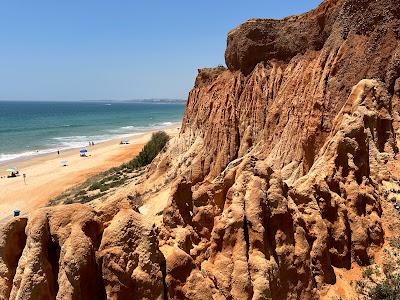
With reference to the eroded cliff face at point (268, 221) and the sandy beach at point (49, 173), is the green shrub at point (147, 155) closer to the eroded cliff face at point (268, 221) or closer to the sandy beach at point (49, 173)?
the sandy beach at point (49, 173)

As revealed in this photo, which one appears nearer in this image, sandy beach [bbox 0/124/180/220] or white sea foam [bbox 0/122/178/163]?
sandy beach [bbox 0/124/180/220]

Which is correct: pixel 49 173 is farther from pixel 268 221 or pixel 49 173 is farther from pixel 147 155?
pixel 268 221

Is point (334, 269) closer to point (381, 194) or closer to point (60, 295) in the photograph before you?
point (381, 194)

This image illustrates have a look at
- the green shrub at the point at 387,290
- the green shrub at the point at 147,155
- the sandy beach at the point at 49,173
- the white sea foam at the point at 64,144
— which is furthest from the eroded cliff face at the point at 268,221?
the white sea foam at the point at 64,144

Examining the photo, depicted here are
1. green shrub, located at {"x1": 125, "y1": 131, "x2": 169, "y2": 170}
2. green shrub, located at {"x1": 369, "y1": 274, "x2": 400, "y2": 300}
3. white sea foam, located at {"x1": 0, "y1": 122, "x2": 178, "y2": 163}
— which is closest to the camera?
green shrub, located at {"x1": 369, "y1": 274, "x2": 400, "y2": 300}

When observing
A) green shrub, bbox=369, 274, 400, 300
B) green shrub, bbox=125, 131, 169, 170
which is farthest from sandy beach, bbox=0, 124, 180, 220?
green shrub, bbox=369, 274, 400, 300

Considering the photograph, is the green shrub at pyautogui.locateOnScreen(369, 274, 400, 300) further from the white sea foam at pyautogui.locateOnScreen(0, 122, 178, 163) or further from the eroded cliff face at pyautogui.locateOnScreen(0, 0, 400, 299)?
the white sea foam at pyautogui.locateOnScreen(0, 122, 178, 163)
